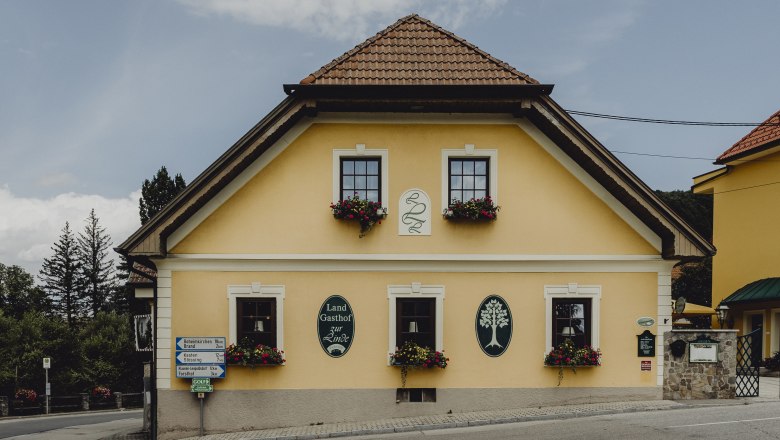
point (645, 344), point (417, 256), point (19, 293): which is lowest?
point (19, 293)

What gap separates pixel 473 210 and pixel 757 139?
53.9ft

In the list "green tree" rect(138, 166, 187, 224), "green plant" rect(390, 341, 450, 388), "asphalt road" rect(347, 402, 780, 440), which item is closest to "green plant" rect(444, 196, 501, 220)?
"green plant" rect(390, 341, 450, 388)

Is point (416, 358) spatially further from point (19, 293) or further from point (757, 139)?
point (19, 293)

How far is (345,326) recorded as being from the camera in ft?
47.5

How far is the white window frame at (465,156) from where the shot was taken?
14.8 m

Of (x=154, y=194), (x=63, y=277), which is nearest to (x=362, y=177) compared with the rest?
(x=154, y=194)

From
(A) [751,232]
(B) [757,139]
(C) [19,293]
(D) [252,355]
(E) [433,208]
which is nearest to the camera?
(D) [252,355]

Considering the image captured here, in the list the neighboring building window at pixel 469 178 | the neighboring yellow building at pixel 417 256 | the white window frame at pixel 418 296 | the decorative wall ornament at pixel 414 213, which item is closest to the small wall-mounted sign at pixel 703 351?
the neighboring yellow building at pixel 417 256

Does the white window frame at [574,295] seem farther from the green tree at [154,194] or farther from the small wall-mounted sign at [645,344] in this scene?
the green tree at [154,194]

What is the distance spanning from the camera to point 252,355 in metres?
14.1

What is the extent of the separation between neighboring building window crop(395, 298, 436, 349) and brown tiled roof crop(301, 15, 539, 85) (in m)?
4.72

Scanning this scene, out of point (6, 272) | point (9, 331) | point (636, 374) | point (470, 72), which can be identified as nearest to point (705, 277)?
point (636, 374)

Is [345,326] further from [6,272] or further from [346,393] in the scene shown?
[6,272]

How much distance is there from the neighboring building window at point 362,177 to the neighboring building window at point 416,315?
2182 millimetres
